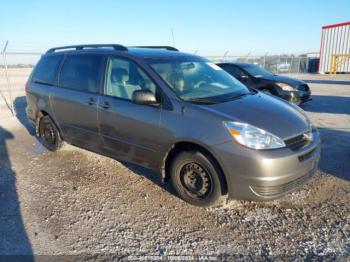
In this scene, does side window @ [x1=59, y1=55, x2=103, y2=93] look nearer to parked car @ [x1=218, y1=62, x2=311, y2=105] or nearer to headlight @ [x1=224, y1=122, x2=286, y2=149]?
headlight @ [x1=224, y1=122, x2=286, y2=149]

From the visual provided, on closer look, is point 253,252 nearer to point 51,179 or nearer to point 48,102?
point 51,179

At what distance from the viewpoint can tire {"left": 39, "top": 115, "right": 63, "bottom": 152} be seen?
5328mm

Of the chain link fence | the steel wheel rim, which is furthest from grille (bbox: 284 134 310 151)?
the chain link fence

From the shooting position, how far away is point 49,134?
Answer: 5504 mm

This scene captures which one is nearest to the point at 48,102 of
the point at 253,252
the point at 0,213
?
the point at 0,213

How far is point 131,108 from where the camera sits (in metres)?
3.81

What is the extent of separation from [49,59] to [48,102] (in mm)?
803

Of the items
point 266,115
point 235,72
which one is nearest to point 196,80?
point 266,115

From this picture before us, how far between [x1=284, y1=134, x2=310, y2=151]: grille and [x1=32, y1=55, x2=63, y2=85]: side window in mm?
3881

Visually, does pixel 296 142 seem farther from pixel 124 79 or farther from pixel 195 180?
pixel 124 79

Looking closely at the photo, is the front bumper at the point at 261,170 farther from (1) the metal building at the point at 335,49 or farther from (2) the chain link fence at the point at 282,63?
(1) the metal building at the point at 335,49

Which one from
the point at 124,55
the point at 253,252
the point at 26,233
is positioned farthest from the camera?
the point at 124,55

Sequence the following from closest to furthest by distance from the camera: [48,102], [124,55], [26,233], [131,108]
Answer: [26,233], [131,108], [124,55], [48,102]

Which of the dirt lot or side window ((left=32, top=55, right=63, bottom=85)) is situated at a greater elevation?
side window ((left=32, top=55, right=63, bottom=85))
